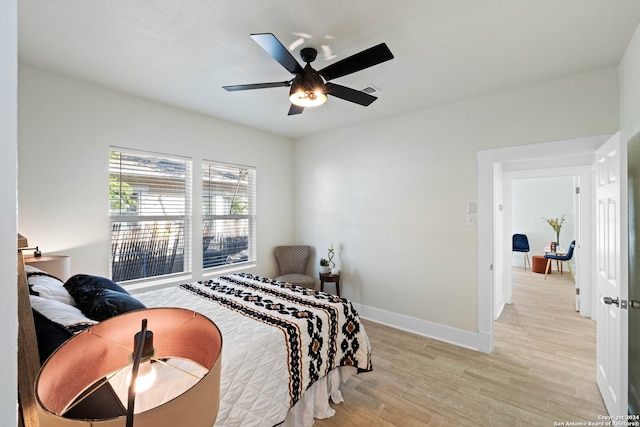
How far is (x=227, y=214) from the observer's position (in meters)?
3.96

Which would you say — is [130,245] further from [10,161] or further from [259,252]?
[10,161]

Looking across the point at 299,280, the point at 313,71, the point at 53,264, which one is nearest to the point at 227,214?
the point at 299,280

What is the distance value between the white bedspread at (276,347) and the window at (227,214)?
1.12m

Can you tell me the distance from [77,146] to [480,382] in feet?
13.9

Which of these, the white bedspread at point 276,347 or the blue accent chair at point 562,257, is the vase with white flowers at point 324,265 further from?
the blue accent chair at point 562,257

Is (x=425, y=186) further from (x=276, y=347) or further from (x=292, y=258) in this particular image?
(x=276, y=347)

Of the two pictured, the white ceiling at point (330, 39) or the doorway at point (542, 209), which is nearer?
the white ceiling at point (330, 39)

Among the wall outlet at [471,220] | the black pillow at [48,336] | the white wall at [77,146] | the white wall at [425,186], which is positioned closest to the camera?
the black pillow at [48,336]

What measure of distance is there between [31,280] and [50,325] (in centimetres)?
115

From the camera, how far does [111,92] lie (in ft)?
9.20

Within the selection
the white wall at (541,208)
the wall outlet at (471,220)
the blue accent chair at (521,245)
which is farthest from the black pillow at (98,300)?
the blue accent chair at (521,245)

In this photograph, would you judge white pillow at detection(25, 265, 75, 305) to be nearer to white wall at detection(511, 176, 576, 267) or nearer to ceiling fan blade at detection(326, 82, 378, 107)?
ceiling fan blade at detection(326, 82, 378, 107)

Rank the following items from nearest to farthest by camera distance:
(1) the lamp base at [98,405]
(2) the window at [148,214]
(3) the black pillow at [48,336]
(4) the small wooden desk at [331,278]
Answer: (1) the lamp base at [98,405], (3) the black pillow at [48,336], (2) the window at [148,214], (4) the small wooden desk at [331,278]

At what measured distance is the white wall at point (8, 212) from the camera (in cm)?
35
